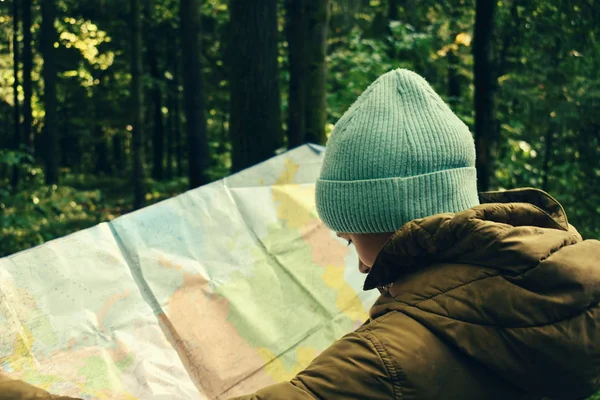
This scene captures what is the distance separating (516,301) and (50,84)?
16.0 metres

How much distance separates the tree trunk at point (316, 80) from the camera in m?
4.42

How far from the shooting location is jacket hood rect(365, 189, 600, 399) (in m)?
1.16

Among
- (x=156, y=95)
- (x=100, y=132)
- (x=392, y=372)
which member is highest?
(x=392, y=372)

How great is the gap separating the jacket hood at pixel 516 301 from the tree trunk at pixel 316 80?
3.28m

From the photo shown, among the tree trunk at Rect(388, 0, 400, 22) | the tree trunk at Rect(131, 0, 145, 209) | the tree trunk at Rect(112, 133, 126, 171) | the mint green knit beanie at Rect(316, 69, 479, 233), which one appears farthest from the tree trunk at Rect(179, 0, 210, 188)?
the tree trunk at Rect(112, 133, 126, 171)

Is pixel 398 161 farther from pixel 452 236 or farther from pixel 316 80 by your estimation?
pixel 316 80

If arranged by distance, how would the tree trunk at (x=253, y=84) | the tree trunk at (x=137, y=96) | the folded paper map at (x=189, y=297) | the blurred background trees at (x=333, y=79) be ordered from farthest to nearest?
the tree trunk at (x=137, y=96), the blurred background trees at (x=333, y=79), the tree trunk at (x=253, y=84), the folded paper map at (x=189, y=297)

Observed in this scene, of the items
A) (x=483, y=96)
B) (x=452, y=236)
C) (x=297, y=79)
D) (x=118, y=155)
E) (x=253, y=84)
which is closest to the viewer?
(x=452, y=236)

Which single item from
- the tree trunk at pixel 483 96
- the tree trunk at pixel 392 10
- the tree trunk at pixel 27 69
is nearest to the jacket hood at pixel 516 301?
the tree trunk at pixel 483 96

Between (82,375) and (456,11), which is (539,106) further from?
(82,375)

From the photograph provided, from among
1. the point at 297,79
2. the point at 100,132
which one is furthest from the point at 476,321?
the point at 100,132

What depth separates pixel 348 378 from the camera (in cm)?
116

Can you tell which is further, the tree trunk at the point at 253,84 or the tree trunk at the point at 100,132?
the tree trunk at the point at 100,132

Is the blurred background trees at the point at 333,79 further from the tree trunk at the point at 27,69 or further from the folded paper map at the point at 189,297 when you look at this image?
the folded paper map at the point at 189,297
